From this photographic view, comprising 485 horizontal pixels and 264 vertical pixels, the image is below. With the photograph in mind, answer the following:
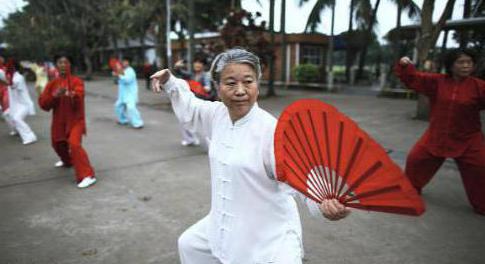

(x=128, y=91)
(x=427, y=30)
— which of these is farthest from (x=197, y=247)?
(x=427, y=30)

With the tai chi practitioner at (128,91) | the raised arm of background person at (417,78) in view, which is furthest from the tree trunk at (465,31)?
the tai chi practitioner at (128,91)

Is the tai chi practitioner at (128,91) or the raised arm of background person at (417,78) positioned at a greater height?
the raised arm of background person at (417,78)

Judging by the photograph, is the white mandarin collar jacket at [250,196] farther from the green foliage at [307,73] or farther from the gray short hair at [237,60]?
the green foliage at [307,73]

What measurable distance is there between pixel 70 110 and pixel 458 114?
14.8 ft

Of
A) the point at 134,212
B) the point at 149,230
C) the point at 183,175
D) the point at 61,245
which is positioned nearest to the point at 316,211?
the point at 149,230

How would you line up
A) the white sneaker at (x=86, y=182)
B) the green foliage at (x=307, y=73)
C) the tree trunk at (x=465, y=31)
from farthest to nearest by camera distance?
the green foliage at (x=307, y=73) → the tree trunk at (x=465, y=31) → the white sneaker at (x=86, y=182)

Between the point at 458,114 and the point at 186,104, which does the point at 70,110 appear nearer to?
the point at 186,104

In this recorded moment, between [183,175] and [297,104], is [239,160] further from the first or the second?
[183,175]

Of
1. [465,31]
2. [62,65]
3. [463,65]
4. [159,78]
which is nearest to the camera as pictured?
[159,78]

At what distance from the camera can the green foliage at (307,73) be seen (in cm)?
2042

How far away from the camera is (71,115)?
4801 millimetres

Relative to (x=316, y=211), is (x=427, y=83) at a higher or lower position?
higher

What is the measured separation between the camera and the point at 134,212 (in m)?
3.85

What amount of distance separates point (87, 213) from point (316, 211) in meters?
3.07
